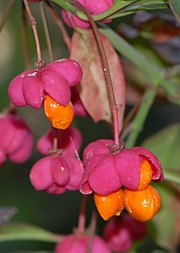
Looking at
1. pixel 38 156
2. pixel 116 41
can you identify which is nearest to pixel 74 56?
pixel 116 41

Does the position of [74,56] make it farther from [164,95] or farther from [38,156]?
[38,156]

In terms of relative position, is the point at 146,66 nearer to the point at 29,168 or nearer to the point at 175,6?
the point at 175,6

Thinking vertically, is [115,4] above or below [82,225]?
above

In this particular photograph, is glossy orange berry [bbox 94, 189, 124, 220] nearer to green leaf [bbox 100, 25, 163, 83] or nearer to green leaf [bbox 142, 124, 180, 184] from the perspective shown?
green leaf [bbox 100, 25, 163, 83]

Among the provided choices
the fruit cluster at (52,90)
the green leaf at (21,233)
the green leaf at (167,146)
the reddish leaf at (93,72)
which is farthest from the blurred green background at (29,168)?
the fruit cluster at (52,90)

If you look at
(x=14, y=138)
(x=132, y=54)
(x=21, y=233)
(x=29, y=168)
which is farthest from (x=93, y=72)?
(x=29, y=168)

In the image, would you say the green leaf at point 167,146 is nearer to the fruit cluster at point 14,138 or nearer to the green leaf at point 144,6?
the fruit cluster at point 14,138
